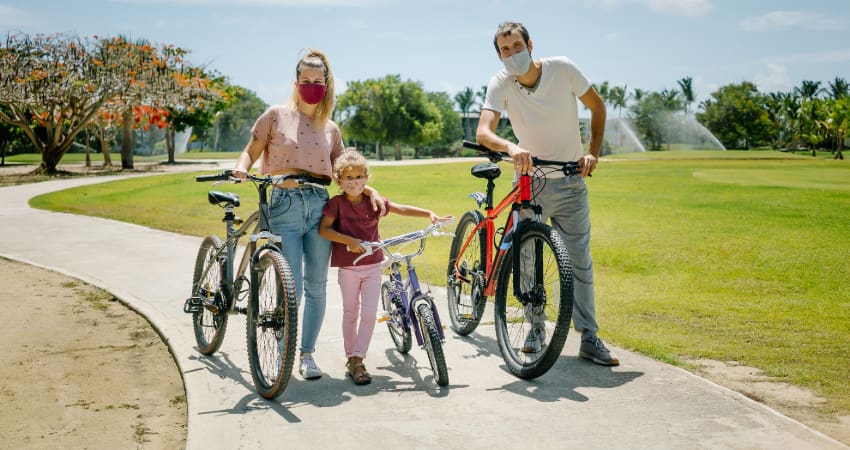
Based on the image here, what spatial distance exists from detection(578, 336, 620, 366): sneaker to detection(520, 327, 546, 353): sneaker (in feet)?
1.19

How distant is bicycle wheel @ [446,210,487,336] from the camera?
5.87 metres

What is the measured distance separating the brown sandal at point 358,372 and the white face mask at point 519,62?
2.11 meters

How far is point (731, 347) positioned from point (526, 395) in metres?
2.04

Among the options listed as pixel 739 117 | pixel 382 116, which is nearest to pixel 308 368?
pixel 382 116

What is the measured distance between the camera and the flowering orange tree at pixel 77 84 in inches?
1268

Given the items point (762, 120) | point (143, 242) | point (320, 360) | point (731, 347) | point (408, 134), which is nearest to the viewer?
point (320, 360)

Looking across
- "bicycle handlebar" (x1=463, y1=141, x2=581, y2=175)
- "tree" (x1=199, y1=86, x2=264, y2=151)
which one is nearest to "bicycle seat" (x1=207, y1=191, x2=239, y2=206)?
"bicycle handlebar" (x1=463, y1=141, x2=581, y2=175)

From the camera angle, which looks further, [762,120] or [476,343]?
[762,120]

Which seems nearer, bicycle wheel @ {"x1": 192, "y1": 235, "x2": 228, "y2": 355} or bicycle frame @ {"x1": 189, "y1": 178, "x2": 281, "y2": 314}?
bicycle frame @ {"x1": 189, "y1": 178, "x2": 281, "y2": 314}

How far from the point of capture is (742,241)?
477 inches

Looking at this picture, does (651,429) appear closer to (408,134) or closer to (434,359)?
(434,359)

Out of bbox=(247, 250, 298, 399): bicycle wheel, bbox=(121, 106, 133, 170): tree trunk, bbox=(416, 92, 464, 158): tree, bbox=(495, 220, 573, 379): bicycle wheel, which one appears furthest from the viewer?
bbox=(416, 92, 464, 158): tree

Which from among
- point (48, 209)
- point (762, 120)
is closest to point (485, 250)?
point (48, 209)

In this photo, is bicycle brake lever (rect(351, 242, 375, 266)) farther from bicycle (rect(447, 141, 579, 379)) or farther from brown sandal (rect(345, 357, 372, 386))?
bicycle (rect(447, 141, 579, 379))
